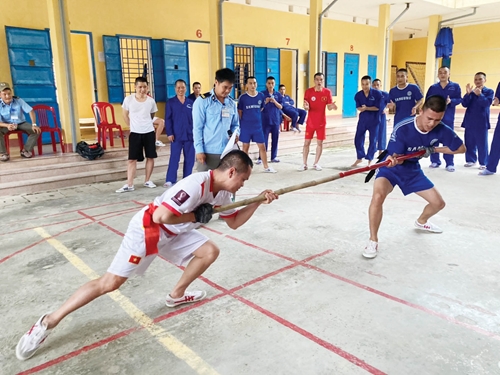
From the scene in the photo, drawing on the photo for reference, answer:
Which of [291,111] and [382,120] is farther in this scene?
[291,111]

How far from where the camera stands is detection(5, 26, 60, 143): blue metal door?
26.7ft

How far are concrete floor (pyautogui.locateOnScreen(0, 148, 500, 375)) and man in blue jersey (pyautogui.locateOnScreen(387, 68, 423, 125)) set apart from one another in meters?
2.99

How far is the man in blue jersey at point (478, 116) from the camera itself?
7.21 meters

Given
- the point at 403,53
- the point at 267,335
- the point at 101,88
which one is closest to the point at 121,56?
the point at 101,88

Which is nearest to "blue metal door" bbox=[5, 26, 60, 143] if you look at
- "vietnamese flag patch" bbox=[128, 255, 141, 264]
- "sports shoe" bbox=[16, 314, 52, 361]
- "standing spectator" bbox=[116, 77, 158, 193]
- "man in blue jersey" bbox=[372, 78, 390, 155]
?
"standing spectator" bbox=[116, 77, 158, 193]

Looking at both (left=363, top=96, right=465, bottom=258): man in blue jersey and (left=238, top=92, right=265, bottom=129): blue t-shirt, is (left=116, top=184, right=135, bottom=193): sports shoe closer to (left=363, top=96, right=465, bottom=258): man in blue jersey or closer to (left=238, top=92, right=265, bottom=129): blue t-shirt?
(left=238, top=92, right=265, bottom=129): blue t-shirt

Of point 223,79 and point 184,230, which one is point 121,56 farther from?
point 184,230

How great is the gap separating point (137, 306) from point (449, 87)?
22.4 feet

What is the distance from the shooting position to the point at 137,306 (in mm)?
2861

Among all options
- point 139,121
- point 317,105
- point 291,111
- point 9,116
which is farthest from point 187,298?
point 291,111

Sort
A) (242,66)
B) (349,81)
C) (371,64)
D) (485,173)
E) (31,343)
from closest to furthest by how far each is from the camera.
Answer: (31,343)
(485,173)
(242,66)
(349,81)
(371,64)

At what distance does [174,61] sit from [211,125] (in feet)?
22.5

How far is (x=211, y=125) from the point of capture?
441cm

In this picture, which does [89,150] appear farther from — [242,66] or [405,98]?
[242,66]
